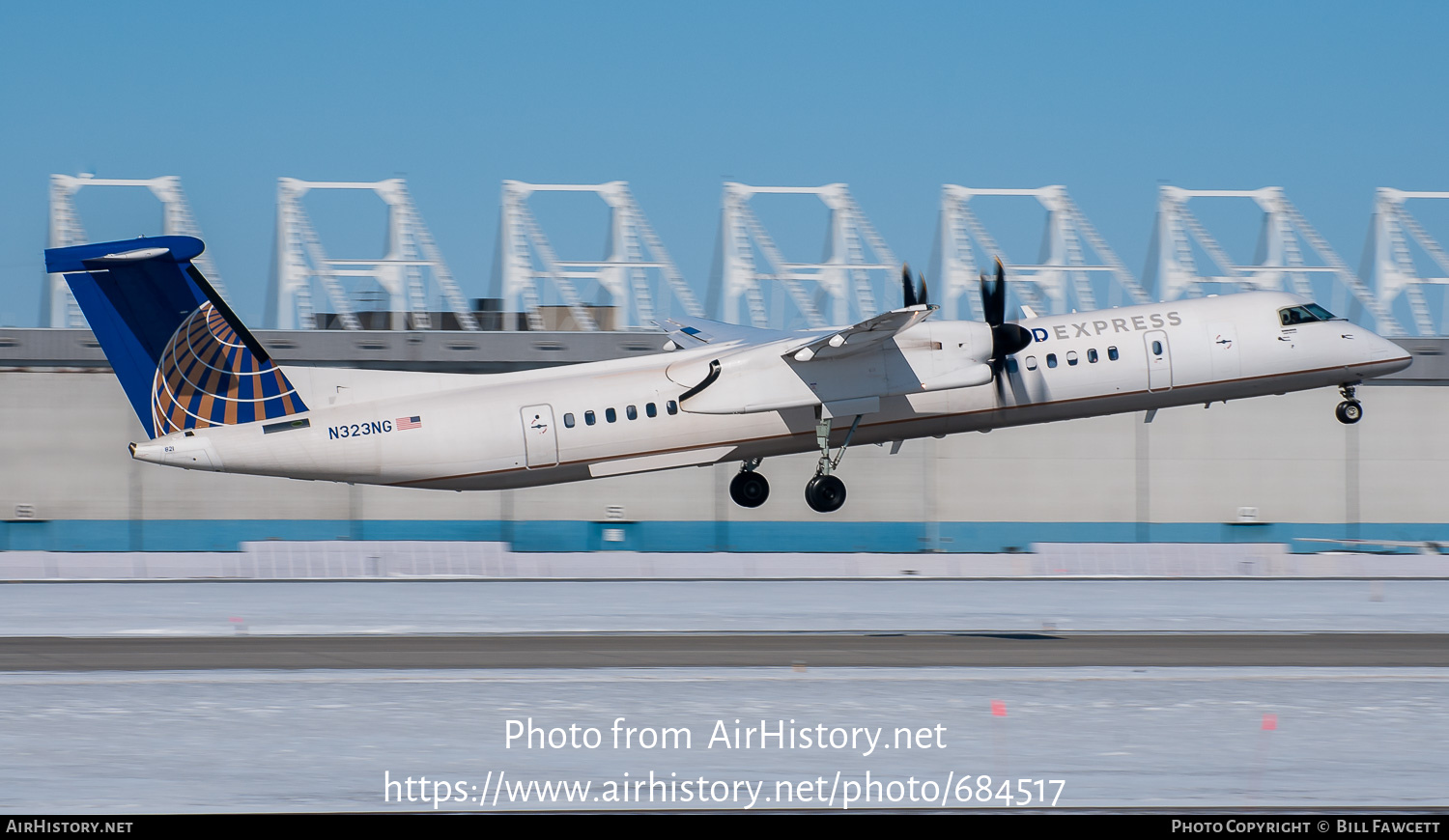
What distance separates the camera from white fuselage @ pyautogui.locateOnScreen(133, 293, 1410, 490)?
29.7m

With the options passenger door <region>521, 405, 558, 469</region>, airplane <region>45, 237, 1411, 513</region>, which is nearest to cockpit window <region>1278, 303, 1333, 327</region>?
airplane <region>45, 237, 1411, 513</region>

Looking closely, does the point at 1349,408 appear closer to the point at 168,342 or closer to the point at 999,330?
the point at 999,330

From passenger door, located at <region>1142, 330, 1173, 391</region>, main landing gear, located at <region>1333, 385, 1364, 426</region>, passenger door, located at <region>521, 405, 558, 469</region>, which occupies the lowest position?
passenger door, located at <region>521, 405, 558, 469</region>

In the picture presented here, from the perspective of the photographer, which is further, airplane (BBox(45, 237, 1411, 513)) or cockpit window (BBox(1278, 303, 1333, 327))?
cockpit window (BBox(1278, 303, 1333, 327))

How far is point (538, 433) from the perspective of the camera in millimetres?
30094

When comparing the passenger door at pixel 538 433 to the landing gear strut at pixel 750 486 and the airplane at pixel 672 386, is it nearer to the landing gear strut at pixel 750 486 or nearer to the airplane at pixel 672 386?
the airplane at pixel 672 386

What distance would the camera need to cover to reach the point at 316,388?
98.7 feet

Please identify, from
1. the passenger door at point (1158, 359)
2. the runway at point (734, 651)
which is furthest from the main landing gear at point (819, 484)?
the passenger door at point (1158, 359)

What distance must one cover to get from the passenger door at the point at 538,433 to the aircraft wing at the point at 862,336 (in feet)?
17.0

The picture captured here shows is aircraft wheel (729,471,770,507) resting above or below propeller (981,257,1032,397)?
below

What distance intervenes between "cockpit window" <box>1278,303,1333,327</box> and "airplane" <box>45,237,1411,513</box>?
56 millimetres

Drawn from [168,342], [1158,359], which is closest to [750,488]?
[1158,359]

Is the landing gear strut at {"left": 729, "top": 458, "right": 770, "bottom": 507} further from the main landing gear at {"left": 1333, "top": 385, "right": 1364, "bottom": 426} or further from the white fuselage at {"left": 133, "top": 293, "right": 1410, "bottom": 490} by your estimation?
the main landing gear at {"left": 1333, "top": 385, "right": 1364, "bottom": 426}

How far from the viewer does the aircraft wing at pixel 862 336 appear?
94.5ft
